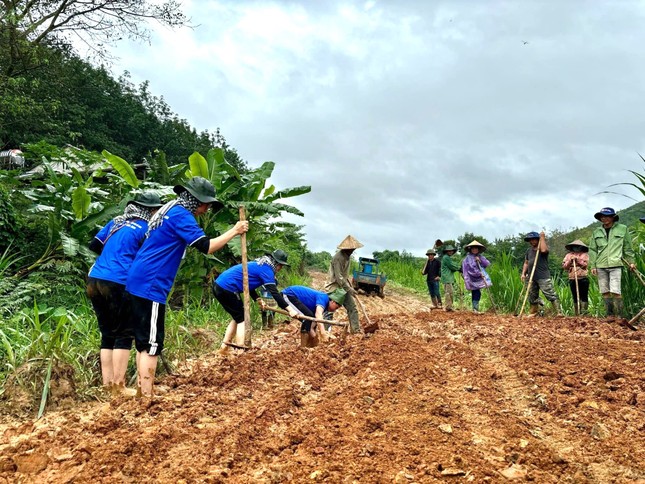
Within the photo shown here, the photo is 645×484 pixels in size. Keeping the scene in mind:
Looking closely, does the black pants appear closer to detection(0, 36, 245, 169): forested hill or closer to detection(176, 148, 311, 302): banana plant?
detection(176, 148, 311, 302): banana plant

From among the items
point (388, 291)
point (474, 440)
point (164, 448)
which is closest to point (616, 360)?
point (474, 440)

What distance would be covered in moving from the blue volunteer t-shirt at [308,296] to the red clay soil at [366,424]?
52.4 inches

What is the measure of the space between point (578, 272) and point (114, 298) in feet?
25.3

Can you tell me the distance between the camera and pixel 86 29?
1572 cm

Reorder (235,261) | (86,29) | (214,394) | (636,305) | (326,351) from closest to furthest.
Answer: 1. (214,394)
2. (326,351)
3. (636,305)
4. (235,261)
5. (86,29)

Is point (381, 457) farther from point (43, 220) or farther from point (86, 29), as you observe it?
point (86, 29)

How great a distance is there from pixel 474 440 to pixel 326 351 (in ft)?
8.95

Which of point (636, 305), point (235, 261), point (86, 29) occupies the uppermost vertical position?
point (86, 29)

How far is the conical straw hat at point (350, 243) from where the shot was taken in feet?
23.6

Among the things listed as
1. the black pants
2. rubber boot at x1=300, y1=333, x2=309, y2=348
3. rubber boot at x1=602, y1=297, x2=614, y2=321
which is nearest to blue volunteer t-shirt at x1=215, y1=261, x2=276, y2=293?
rubber boot at x1=300, y1=333, x2=309, y2=348

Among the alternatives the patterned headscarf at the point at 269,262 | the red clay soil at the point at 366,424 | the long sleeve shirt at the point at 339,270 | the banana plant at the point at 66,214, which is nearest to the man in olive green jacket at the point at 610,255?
the red clay soil at the point at 366,424

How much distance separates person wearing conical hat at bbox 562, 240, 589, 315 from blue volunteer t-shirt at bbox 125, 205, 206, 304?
23.4 ft

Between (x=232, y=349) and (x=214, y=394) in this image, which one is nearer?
(x=214, y=394)

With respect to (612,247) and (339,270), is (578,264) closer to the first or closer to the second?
(612,247)
